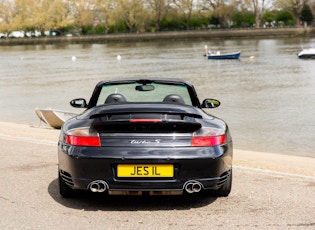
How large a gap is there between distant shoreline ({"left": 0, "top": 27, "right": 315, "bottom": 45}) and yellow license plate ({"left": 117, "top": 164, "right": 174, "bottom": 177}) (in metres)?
117

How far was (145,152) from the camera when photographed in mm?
5074

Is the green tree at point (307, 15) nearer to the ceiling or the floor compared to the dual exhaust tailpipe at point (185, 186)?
nearer to the floor

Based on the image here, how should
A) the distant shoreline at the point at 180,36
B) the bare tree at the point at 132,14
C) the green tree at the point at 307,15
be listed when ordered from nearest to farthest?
the distant shoreline at the point at 180,36
the green tree at the point at 307,15
the bare tree at the point at 132,14

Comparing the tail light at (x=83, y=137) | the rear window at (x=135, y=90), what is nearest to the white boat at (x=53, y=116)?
the rear window at (x=135, y=90)

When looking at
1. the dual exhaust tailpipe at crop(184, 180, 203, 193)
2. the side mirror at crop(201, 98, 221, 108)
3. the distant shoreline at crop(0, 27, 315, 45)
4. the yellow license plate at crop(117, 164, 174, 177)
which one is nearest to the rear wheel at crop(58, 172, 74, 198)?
the yellow license plate at crop(117, 164, 174, 177)

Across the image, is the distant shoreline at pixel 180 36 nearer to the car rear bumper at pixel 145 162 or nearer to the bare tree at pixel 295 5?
the bare tree at pixel 295 5

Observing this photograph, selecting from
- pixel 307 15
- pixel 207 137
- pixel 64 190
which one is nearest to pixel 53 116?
pixel 64 190

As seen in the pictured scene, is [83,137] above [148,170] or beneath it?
above

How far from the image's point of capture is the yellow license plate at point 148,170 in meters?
5.10

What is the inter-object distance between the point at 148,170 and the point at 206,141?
1.87ft

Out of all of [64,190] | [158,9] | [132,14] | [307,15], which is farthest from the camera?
[158,9]

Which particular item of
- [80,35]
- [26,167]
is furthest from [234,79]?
[80,35]

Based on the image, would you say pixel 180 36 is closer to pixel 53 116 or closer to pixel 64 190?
pixel 53 116

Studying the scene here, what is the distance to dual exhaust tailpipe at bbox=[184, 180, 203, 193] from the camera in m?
5.17
